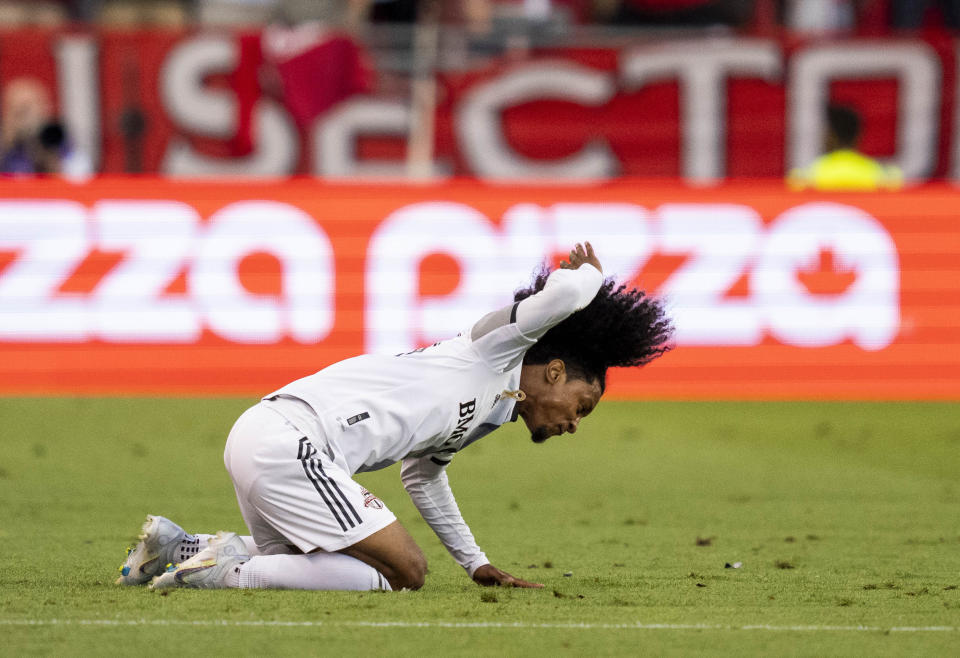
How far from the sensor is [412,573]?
5188mm

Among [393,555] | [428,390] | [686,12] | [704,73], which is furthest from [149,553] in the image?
[686,12]

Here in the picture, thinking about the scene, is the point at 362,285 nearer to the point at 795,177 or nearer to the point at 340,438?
the point at 795,177

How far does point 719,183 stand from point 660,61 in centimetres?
334

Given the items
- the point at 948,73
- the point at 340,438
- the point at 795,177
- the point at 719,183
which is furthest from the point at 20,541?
the point at 948,73

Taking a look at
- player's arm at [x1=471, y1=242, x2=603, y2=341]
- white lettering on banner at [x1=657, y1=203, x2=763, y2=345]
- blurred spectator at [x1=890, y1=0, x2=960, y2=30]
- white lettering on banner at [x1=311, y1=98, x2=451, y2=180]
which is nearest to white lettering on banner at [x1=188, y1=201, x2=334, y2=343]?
white lettering on banner at [x1=657, y1=203, x2=763, y2=345]

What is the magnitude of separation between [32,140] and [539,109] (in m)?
5.15

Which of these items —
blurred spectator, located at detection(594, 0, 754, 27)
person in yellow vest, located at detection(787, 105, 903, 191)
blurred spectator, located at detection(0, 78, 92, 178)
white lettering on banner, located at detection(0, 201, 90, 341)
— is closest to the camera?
white lettering on banner, located at detection(0, 201, 90, 341)

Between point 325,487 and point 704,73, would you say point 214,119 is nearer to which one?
point 704,73

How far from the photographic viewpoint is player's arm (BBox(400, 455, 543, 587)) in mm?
5418

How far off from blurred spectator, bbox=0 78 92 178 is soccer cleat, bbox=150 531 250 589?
9.16 m

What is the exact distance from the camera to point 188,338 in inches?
478

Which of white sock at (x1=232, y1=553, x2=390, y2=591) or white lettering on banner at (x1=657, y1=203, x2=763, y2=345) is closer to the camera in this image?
white sock at (x1=232, y1=553, x2=390, y2=591)

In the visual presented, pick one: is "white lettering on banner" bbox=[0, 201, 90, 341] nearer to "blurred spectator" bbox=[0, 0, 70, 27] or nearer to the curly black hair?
"blurred spectator" bbox=[0, 0, 70, 27]

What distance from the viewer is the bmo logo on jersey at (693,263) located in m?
12.3
